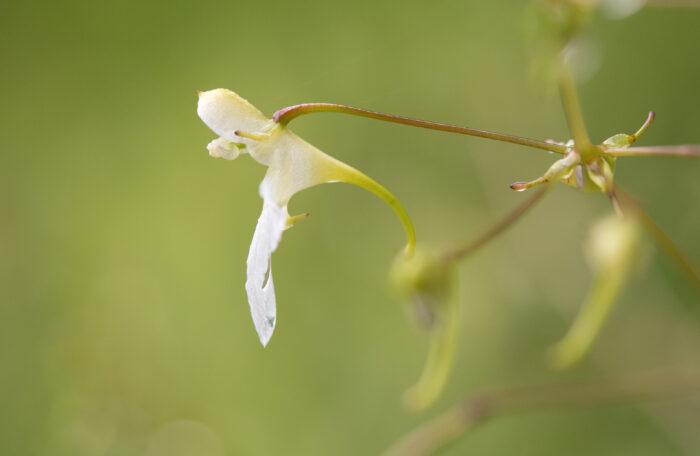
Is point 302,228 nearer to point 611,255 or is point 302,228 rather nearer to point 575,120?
point 611,255

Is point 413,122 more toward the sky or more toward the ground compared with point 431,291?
more toward the ground

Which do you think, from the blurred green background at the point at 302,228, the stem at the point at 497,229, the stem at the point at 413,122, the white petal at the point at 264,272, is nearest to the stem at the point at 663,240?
the stem at the point at 497,229

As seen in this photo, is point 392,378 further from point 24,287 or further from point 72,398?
point 24,287

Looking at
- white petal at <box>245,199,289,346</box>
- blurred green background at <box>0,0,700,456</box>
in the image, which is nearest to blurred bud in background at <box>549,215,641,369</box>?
white petal at <box>245,199,289,346</box>

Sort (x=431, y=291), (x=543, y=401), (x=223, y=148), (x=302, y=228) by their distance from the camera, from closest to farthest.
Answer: (x=223, y=148) → (x=431, y=291) → (x=543, y=401) → (x=302, y=228)

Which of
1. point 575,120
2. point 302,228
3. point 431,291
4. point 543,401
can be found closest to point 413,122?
point 575,120

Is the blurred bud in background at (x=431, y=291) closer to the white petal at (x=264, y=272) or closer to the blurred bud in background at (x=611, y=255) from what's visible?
the blurred bud in background at (x=611, y=255)
